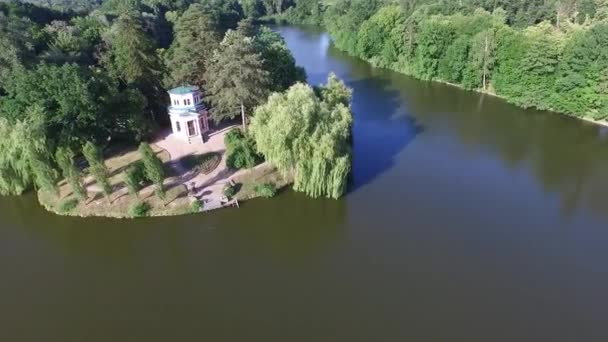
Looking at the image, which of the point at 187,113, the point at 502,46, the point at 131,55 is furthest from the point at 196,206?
the point at 502,46

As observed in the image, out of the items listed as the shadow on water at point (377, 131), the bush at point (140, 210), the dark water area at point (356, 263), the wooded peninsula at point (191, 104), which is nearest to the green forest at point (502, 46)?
the wooded peninsula at point (191, 104)

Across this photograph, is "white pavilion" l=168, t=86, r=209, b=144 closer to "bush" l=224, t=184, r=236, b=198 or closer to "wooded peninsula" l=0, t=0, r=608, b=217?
"wooded peninsula" l=0, t=0, r=608, b=217

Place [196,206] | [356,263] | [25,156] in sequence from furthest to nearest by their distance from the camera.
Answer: [25,156], [196,206], [356,263]

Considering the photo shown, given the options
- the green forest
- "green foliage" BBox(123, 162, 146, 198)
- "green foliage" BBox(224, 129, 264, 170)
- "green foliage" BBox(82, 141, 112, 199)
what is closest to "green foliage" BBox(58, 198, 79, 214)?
"green foliage" BBox(82, 141, 112, 199)

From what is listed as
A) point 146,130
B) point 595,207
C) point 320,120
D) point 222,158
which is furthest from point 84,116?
point 595,207

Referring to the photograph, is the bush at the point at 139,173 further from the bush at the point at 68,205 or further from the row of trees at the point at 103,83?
the bush at the point at 68,205

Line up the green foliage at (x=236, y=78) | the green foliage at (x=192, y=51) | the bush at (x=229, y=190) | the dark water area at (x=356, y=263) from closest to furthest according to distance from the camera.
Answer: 1. the dark water area at (x=356, y=263)
2. the bush at (x=229, y=190)
3. the green foliage at (x=236, y=78)
4. the green foliage at (x=192, y=51)

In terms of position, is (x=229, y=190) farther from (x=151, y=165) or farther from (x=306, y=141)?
(x=306, y=141)
